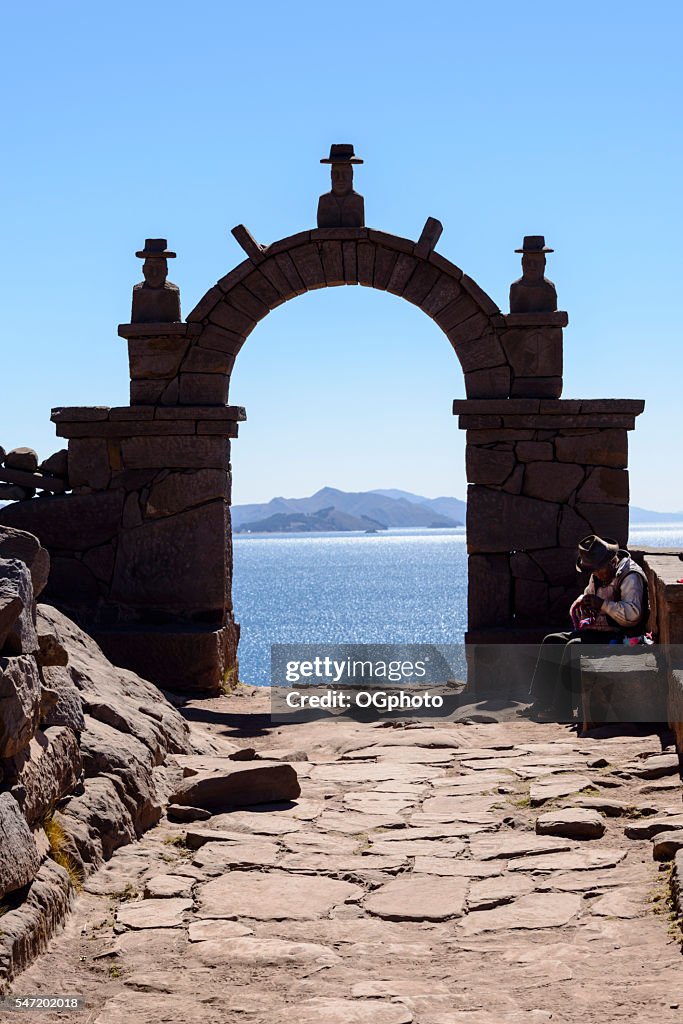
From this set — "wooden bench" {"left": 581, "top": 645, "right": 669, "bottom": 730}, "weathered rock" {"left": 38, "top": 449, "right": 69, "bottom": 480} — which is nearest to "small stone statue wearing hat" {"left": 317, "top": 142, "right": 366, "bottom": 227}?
"weathered rock" {"left": 38, "top": 449, "right": 69, "bottom": 480}

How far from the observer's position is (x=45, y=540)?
10961 millimetres

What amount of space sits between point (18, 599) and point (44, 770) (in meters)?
0.78

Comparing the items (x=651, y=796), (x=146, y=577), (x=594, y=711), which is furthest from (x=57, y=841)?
(x=146, y=577)

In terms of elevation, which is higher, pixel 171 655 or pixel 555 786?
pixel 171 655

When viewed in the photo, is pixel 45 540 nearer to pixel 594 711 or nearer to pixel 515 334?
pixel 515 334

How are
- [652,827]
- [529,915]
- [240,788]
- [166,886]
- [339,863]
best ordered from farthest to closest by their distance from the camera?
1. [240,788]
2. [652,827]
3. [339,863]
4. [166,886]
5. [529,915]

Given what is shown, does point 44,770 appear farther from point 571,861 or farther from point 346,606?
point 346,606

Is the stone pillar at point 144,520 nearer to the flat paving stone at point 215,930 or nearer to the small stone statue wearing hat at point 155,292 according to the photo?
the small stone statue wearing hat at point 155,292

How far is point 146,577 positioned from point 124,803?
5713 mm

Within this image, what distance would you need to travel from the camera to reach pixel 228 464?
11.1m

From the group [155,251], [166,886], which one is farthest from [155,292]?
[166,886]

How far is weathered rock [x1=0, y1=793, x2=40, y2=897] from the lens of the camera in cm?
376

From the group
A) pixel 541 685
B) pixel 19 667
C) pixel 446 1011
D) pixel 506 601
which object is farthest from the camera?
pixel 506 601

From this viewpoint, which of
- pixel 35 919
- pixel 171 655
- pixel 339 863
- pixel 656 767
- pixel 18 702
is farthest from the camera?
pixel 171 655
